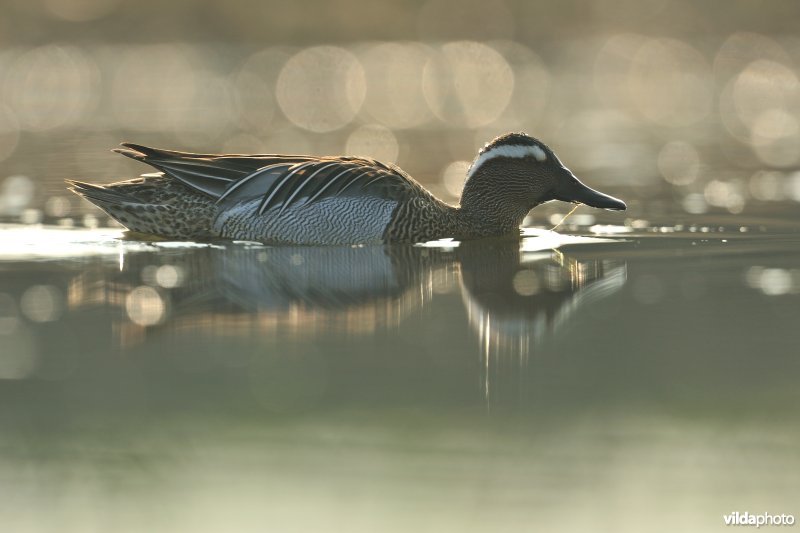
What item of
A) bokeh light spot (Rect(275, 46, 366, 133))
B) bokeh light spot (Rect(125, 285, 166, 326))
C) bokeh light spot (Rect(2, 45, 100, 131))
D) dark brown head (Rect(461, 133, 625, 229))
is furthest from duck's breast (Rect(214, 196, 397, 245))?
bokeh light spot (Rect(2, 45, 100, 131))

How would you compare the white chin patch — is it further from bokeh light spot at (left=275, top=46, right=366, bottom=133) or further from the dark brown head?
bokeh light spot at (left=275, top=46, right=366, bottom=133)

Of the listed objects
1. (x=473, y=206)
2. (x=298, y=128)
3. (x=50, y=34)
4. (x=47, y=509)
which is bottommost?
(x=47, y=509)

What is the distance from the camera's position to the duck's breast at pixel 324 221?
1002 centimetres

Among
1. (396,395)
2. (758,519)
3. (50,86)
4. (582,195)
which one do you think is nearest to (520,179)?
(582,195)

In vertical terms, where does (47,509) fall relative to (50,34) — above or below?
below

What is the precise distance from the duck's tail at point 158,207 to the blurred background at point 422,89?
0.92 m

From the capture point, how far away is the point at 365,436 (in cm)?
509

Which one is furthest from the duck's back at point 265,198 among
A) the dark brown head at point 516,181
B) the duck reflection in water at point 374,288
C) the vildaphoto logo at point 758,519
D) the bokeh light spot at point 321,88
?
the bokeh light spot at point 321,88

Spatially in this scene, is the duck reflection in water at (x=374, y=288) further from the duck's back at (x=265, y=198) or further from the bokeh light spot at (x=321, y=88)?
the bokeh light spot at (x=321, y=88)

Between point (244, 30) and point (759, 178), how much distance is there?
71.5ft

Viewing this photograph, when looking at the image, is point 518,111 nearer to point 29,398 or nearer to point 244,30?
point 244,30

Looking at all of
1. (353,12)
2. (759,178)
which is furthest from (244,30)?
(759,178)

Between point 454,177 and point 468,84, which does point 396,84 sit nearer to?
point 468,84

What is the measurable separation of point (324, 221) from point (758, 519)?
20.1ft
